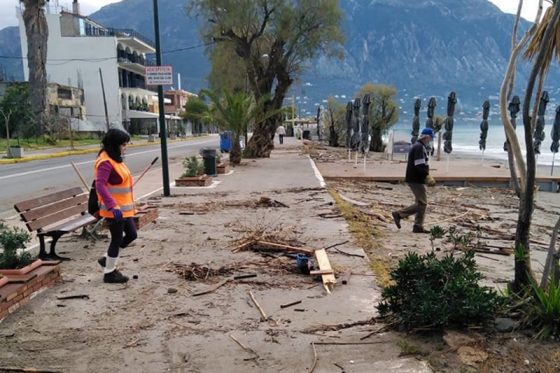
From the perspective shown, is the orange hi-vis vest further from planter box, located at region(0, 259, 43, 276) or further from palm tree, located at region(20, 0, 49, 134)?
palm tree, located at region(20, 0, 49, 134)

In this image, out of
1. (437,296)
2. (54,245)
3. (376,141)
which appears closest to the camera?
(437,296)

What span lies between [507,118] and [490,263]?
3.52 meters

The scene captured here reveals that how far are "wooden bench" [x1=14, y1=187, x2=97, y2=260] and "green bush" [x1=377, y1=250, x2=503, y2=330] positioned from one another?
4.09 metres

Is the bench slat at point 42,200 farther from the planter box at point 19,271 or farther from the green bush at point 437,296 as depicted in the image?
the green bush at point 437,296

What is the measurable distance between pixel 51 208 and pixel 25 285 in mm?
1994

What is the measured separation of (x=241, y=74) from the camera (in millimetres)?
31500

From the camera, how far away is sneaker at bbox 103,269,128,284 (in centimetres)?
537

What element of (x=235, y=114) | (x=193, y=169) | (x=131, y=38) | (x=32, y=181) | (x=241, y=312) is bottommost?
(x=32, y=181)

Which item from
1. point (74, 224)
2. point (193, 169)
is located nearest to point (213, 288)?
point (74, 224)

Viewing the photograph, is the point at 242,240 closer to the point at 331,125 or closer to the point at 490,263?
the point at 490,263

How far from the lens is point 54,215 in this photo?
6.53 metres

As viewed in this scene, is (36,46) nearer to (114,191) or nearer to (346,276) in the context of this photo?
(114,191)

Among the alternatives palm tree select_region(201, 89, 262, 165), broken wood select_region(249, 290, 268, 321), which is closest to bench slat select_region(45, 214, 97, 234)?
broken wood select_region(249, 290, 268, 321)

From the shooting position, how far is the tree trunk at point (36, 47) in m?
35.8
